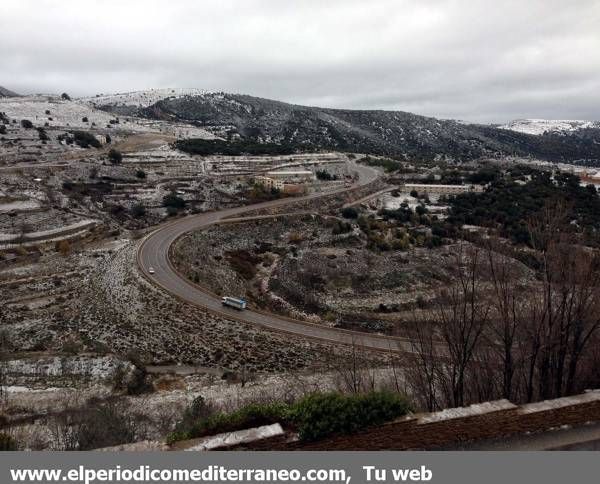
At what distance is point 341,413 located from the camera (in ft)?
30.6

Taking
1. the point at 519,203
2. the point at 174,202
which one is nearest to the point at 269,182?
the point at 174,202

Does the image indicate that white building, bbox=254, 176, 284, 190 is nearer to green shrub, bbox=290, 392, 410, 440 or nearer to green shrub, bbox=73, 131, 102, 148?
green shrub, bbox=73, 131, 102, 148

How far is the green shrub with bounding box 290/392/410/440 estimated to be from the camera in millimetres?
9232

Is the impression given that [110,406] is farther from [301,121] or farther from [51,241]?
[301,121]

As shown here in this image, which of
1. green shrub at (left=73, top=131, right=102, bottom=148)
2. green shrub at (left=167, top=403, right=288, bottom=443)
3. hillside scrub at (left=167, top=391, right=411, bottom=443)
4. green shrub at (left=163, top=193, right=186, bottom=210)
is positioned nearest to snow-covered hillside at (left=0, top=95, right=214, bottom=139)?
green shrub at (left=73, top=131, right=102, bottom=148)

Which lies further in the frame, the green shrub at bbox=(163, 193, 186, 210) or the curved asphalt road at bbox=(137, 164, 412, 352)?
the green shrub at bbox=(163, 193, 186, 210)

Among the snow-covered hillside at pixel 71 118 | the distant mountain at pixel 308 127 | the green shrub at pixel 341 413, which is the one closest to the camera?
the green shrub at pixel 341 413

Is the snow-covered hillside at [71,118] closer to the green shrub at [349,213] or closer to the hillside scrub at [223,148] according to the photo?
the hillside scrub at [223,148]

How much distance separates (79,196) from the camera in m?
53.5

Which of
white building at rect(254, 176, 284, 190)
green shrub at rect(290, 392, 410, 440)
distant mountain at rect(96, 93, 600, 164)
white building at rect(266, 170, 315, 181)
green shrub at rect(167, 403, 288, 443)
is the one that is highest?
distant mountain at rect(96, 93, 600, 164)

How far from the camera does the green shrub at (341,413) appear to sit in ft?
30.3

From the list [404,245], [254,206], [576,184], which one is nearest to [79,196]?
[254,206]

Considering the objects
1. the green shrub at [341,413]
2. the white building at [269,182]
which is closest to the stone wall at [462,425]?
the green shrub at [341,413]

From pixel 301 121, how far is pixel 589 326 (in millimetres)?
162187
